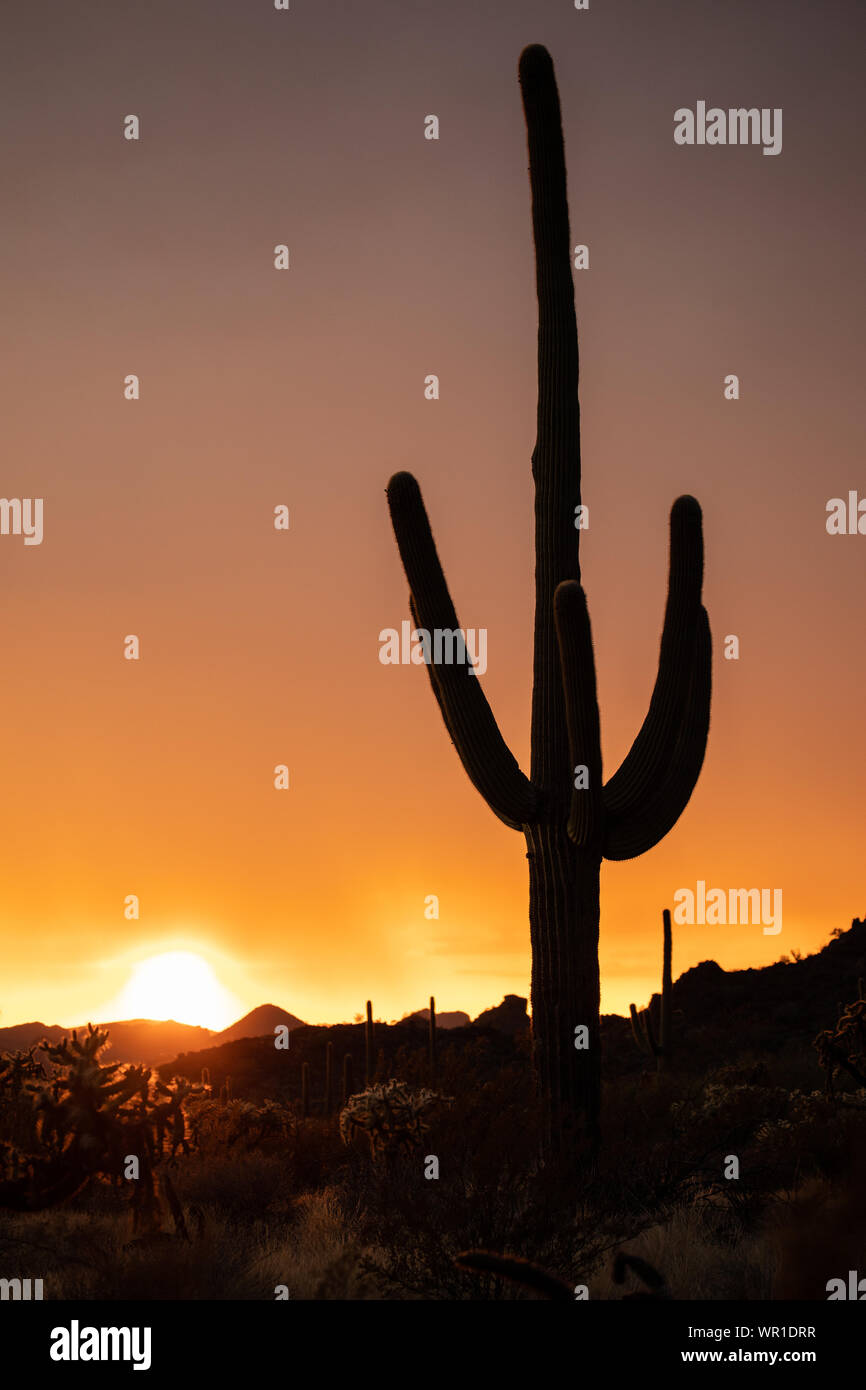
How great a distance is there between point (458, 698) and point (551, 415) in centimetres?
342

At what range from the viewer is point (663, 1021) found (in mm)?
31031

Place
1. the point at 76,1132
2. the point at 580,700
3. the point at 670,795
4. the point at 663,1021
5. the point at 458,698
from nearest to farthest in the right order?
the point at 76,1132
the point at 580,700
the point at 458,698
the point at 670,795
the point at 663,1021

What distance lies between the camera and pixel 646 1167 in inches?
459

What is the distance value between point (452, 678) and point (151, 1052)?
76153mm

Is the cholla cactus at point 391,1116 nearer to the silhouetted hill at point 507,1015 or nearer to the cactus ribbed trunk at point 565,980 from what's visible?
the cactus ribbed trunk at point 565,980

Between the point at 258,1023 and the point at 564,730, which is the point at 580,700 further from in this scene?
the point at 258,1023

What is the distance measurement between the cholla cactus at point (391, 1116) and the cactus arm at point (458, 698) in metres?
3.74

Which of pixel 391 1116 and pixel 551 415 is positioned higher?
pixel 551 415

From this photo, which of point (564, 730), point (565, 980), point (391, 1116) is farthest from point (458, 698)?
point (391, 1116)

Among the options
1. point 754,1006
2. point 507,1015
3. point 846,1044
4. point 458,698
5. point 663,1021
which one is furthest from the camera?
point 507,1015

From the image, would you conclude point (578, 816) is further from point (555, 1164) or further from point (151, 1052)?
point (151, 1052)

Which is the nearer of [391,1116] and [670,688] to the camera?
[670,688]

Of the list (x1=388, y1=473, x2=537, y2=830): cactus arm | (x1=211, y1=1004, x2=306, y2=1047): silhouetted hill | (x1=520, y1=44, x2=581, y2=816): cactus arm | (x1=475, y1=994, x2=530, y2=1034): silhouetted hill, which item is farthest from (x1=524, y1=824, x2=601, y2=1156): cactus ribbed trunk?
(x1=211, y1=1004, x2=306, y2=1047): silhouetted hill
